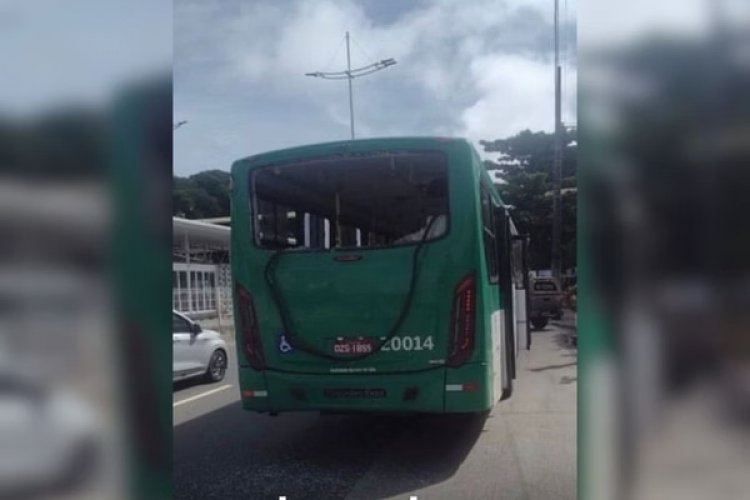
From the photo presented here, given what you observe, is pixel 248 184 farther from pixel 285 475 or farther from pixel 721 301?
pixel 721 301

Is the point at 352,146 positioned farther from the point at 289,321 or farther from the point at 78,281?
the point at 78,281

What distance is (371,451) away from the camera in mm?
A: 5336

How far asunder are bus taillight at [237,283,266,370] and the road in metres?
0.79

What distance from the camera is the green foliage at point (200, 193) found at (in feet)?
7.63

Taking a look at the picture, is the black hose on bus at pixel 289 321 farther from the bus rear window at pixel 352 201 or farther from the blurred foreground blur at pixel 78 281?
the blurred foreground blur at pixel 78 281

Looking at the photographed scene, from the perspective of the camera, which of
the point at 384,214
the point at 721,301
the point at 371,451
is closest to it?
the point at 721,301

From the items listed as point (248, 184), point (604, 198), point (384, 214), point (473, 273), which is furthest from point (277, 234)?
point (604, 198)

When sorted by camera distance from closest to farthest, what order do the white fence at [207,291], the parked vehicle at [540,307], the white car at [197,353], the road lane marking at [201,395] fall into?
1. the road lane marking at [201,395]
2. the white car at [197,353]
3. the parked vehicle at [540,307]
4. the white fence at [207,291]

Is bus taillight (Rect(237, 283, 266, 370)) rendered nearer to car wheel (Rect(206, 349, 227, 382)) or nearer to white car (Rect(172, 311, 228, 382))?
white car (Rect(172, 311, 228, 382))

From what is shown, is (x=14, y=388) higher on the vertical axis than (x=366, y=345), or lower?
higher

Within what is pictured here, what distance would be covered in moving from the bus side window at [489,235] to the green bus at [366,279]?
0.04 metres

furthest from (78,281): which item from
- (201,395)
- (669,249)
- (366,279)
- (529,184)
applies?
(201,395)

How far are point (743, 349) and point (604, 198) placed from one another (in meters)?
0.54

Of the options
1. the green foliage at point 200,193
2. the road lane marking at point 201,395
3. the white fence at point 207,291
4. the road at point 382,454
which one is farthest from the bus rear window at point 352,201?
the white fence at point 207,291
